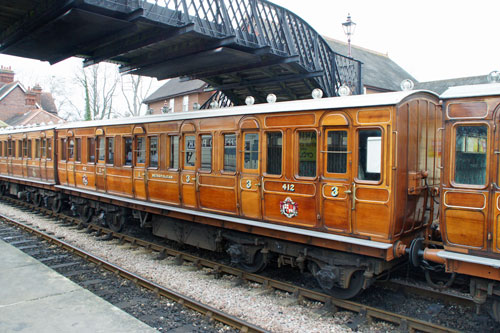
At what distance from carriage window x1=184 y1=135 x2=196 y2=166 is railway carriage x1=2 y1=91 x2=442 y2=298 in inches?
0.9

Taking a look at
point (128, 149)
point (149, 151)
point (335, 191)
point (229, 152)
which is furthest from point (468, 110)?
point (128, 149)

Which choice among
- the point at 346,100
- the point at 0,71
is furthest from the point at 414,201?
the point at 0,71

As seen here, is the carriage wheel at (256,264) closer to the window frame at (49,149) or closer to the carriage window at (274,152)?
the carriage window at (274,152)

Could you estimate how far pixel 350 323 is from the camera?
6004 millimetres

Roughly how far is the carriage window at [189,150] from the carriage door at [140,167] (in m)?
1.73

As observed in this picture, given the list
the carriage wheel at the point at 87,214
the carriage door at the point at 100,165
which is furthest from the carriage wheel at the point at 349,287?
the carriage wheel at the point at 87,214

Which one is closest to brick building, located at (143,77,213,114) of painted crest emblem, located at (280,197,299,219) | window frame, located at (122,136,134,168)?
window frame, located at (122,136,134,168)

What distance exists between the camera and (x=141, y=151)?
1060 centimetres

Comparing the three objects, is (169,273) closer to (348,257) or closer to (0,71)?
(348,257)

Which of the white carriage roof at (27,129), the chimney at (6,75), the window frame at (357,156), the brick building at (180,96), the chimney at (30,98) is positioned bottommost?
the window frame at (357,156)

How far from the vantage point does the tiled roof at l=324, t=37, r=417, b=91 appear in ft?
94.8

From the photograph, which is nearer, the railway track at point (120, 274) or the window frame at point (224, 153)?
the railway track at point (120, 274)

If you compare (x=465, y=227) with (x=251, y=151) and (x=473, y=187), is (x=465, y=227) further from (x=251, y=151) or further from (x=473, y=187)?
(x=251, y=151)

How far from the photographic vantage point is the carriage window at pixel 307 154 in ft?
22.0
